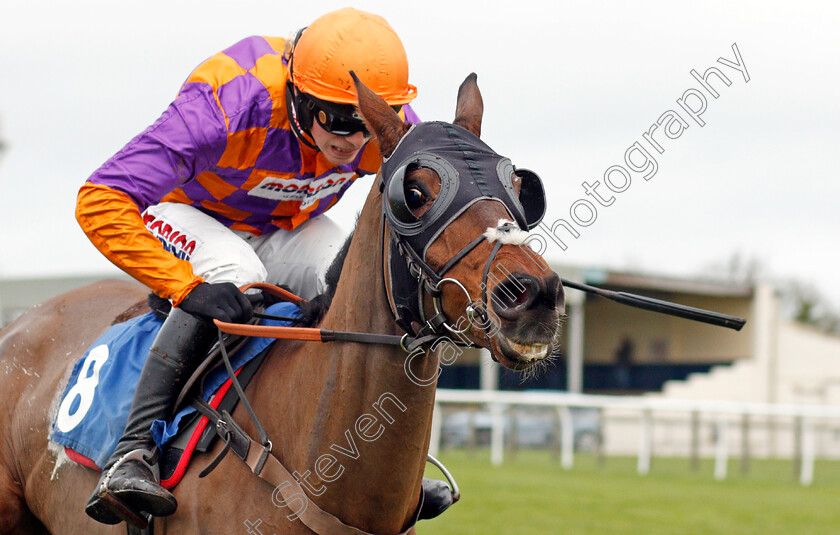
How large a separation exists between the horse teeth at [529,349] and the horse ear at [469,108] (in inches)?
36.3

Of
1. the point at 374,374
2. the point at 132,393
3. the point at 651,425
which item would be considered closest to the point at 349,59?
the point at 374,374

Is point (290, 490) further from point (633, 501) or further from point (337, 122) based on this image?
point (633, 501)

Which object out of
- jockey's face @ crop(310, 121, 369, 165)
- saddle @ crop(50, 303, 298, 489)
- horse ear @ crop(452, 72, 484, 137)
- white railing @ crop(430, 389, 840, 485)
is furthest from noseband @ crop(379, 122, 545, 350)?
white railing @ crop(430, 389, 840, 485)

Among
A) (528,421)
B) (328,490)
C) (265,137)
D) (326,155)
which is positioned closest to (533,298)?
(328,490)

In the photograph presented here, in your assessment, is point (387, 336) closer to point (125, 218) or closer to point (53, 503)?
point (125, 218)

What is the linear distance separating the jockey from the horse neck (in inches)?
16.2

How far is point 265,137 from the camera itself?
3.48 meters

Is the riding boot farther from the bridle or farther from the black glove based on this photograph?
the bridle

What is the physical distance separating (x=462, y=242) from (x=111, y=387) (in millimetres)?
1689

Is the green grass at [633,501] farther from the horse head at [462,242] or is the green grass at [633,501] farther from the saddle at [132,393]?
the horse head at [462,242]

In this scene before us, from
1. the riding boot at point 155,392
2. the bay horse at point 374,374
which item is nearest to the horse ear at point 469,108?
the bay horse at point 374,374

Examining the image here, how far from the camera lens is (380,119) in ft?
9.24

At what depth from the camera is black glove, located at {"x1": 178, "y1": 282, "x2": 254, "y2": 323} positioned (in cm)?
305

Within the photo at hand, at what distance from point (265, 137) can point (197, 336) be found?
0.76 metres
